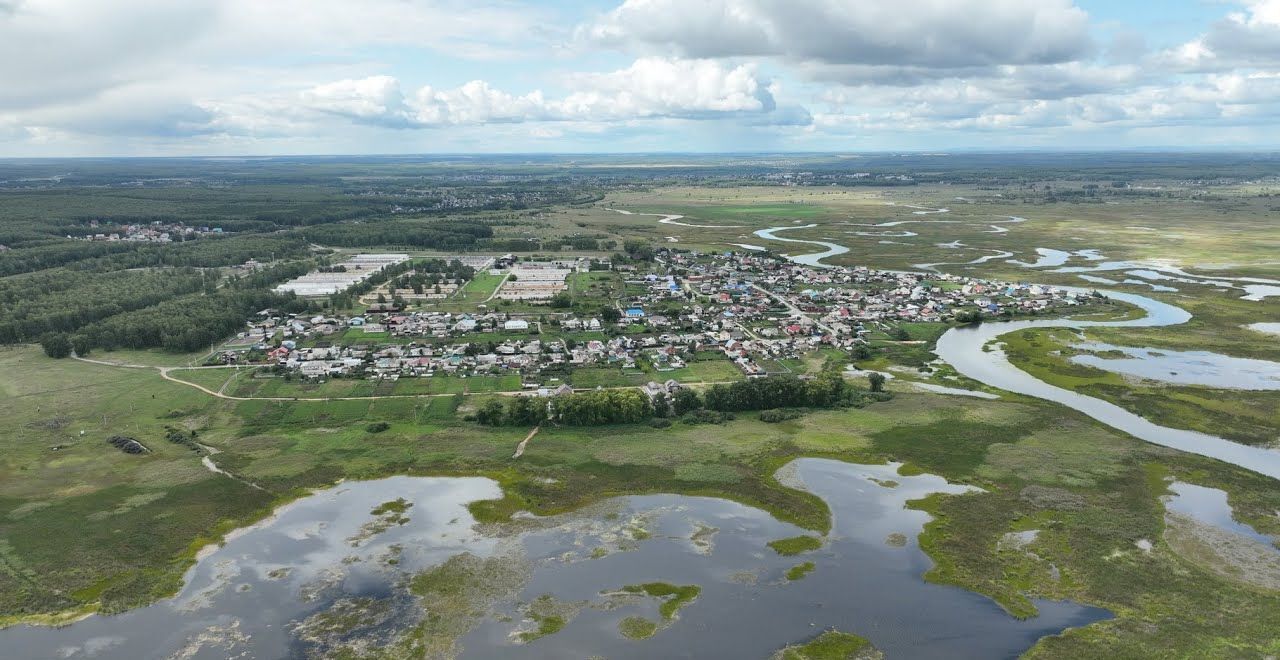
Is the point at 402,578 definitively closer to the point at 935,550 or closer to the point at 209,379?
the point at 935,550

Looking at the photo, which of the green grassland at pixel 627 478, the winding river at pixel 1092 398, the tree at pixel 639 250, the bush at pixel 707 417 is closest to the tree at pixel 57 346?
the green grassland at pixel 627 478

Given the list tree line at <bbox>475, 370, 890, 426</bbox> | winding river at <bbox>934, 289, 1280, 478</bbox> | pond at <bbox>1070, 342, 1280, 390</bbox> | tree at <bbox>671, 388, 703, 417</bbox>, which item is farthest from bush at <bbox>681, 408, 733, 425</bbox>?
pond at <bbox>1070, 342, 1280, 390</bbox>

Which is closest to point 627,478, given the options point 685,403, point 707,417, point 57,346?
point 707,417

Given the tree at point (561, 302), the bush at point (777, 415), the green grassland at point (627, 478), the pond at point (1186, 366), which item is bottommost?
the green grassland at point (627, 478)

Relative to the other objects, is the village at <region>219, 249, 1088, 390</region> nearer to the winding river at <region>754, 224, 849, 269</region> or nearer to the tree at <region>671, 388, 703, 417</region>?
the tree at <region>671, 388, 703, 417</region>

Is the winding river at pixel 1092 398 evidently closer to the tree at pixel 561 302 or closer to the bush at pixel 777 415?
the bush at pixel 777 415

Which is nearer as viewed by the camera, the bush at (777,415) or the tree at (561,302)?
the bush at (777,415)
